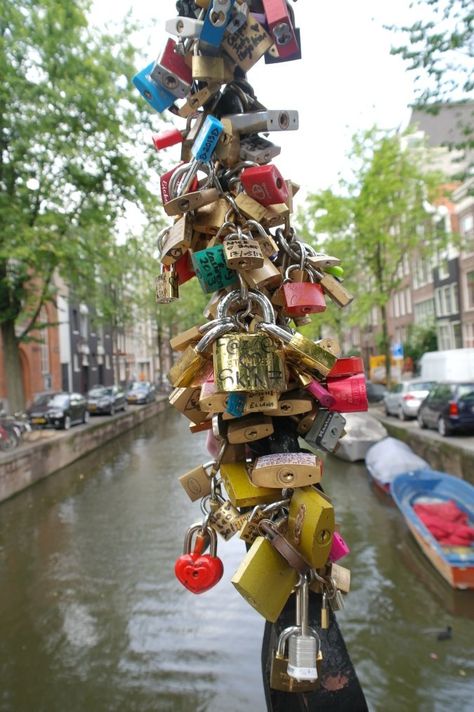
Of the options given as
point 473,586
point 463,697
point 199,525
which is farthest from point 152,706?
point 473,586

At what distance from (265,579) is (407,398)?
21.3 metres

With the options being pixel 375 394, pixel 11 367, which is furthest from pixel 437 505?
pixel 375 394

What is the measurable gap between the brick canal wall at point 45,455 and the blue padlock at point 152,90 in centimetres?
1203

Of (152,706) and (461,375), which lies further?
(461,375)

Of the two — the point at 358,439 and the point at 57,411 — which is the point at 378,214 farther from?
the point at 57,411

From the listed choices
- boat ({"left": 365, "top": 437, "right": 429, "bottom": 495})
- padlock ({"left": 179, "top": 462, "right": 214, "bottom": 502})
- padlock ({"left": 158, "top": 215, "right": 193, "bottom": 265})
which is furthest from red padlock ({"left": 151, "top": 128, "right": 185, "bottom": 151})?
boat ({"left": 365, "top": 437, "right": 429, "bottom": 495})

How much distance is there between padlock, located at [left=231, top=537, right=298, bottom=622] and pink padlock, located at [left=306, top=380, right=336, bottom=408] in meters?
0.45

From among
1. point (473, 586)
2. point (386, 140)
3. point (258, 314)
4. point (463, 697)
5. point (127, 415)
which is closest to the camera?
point (258, 314)

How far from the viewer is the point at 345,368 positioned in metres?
1.79

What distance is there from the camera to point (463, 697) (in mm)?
4504

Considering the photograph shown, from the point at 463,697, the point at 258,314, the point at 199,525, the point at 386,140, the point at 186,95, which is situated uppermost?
the point at 386,140

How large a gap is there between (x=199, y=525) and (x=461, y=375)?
81.7 ft

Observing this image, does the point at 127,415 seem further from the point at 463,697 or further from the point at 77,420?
the point at 463,697

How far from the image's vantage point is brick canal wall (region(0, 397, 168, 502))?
42.6ft
